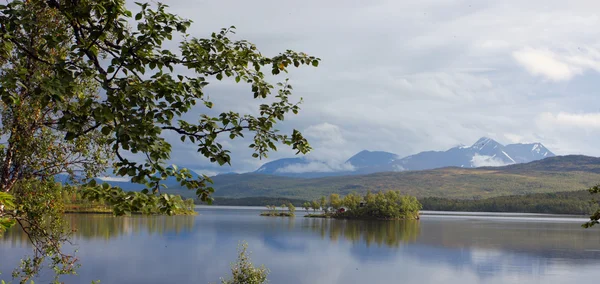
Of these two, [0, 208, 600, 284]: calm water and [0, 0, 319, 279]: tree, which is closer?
[0, 0, 319, 279]: tree

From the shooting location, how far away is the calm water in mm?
70875

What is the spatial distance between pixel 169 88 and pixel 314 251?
93.5m

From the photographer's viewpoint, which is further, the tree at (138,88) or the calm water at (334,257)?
the calm water at (334,257)

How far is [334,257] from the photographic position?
298 feet

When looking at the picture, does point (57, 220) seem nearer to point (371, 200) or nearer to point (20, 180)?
point (20, 180)

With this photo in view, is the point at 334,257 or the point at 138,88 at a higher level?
the point at 138,88

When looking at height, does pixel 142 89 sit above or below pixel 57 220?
above

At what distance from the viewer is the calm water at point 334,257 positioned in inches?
2790

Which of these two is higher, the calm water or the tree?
the tree

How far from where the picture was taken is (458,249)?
106 meters

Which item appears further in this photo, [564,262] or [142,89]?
[564,262]

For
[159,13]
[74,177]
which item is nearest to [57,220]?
[74,177]

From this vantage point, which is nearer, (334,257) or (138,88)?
(138,88)

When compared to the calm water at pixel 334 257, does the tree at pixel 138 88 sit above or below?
above
